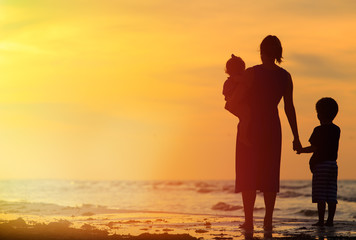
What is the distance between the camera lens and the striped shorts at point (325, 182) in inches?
367

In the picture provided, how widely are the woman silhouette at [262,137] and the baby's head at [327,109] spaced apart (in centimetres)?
135

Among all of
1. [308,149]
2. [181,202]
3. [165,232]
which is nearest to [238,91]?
[308,149]

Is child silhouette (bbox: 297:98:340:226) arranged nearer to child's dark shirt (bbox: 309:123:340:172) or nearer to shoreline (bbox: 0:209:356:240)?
child's dark shirt (bbox: 309:123:340:172)

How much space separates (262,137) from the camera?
320 inches

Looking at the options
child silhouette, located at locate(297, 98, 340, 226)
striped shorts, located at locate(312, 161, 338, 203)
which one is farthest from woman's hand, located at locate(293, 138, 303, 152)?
striped shorts, located at locate(312, 161, 338, 203)

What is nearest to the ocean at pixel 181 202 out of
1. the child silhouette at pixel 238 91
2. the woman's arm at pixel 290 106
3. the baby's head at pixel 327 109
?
the baby's head at pixel 327 109

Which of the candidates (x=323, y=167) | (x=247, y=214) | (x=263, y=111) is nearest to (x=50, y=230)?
(x=247, y=214)

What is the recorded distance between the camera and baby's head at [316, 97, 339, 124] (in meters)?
9.28

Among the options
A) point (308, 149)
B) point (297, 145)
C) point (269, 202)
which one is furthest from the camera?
point (308, 149)

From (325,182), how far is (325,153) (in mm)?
445

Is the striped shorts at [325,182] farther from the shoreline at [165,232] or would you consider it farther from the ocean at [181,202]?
the ocean at [181,202]

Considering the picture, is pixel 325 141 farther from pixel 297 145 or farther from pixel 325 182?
pixel 297 145

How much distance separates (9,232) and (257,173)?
329 cm

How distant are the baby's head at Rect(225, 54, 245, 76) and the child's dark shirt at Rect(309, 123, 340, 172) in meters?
1.98
